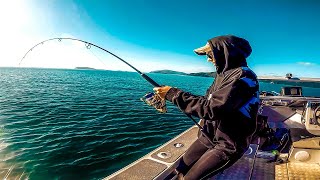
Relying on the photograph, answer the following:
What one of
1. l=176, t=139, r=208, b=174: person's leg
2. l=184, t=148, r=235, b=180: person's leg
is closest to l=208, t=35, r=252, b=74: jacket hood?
l=184, t=148, r=235, b=180: person's leg

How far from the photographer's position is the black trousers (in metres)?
2.63

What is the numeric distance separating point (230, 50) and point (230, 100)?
62cm

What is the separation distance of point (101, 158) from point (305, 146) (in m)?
7.02

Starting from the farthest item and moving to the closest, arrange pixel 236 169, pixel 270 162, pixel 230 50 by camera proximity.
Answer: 1. pixel 270 162
2. pixel 236 169
3. pixel 230 50

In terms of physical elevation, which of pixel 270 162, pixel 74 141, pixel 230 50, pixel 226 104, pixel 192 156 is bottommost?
pixel 74 141

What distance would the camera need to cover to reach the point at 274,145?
Result: 3893 mm

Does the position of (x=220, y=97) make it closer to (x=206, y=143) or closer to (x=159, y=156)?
(x=206, y=143)

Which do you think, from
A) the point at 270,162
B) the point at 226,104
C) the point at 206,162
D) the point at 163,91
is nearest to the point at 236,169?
the point at 270,162

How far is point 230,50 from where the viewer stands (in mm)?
2598

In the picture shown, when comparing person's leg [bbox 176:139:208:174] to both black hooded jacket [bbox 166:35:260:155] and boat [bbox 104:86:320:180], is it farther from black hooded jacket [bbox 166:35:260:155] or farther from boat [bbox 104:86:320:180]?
boat [bbox 104:86:320:180]

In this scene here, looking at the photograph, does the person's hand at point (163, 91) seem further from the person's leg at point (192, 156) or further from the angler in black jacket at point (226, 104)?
the person's leg at point (192, 156)

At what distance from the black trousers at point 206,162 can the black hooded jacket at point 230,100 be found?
9 cm

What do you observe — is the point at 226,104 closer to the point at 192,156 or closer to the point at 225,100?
the point at 225,100

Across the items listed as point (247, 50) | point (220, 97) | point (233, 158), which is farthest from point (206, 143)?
point (247, 50)
